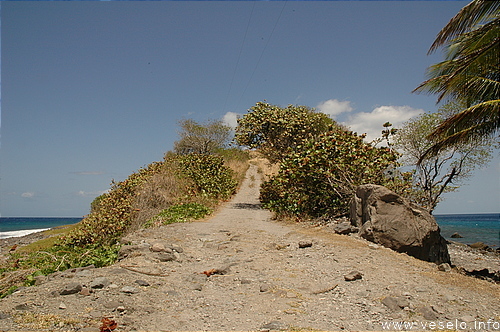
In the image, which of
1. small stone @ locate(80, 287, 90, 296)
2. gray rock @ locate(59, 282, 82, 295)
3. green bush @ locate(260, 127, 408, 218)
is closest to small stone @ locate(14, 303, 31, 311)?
gray rock @ locate(59, 282, 82, 295)

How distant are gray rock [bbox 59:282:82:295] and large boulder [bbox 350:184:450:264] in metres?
5.44

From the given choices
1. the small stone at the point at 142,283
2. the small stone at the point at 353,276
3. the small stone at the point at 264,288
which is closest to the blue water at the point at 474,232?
the small stone at the point at 353,276

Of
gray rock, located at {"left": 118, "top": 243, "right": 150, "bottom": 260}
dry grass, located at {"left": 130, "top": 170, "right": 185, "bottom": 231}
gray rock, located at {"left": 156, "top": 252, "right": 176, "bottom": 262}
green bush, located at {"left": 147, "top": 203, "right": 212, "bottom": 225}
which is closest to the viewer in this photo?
gray rock, located at {"left": 156, "top": 252, "right": 176, "bottom": 262}

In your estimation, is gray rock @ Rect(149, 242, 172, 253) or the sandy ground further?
gray rock @ Rect(149, 242, 172, 253)

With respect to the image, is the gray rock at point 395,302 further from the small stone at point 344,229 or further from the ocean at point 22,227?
the ocean at point 22,227

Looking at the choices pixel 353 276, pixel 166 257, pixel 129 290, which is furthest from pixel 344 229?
pixel 129 290

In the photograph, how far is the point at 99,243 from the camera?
9664 millimetres

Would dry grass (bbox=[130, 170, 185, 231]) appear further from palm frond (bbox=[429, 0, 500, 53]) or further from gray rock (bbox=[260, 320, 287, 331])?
palm frond (bbox=[429, 0, 500, 53])

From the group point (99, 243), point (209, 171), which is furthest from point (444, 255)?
point (209, 171)

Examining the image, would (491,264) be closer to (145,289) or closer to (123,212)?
(145,289)

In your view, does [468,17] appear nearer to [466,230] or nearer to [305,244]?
[305,244]

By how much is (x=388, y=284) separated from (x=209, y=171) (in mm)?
13896

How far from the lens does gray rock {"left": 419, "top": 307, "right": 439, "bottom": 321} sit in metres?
3.22

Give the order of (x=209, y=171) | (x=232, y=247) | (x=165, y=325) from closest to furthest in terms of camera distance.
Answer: (x=165, y=325), (x=232, y=247), (x=209, y=171)
